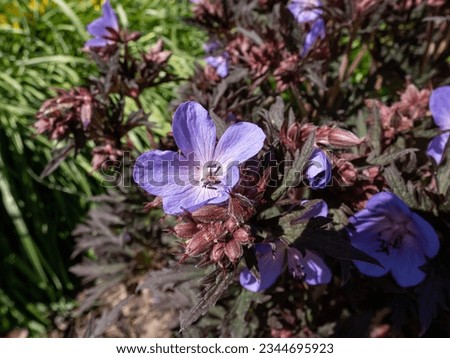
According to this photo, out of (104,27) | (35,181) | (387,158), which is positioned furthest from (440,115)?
(35,181)

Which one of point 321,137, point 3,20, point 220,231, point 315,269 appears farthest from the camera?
point 3,20

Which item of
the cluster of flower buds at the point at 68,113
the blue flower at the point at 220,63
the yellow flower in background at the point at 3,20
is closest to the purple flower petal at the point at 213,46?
the blue flower at the point at 220,63

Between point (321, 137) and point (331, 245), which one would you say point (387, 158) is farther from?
point (331, 245)

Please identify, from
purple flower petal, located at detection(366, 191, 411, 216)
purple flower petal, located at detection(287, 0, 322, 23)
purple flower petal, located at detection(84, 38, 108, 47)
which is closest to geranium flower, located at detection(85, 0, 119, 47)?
purple flower petal, located at detection(84, 38, 108, 47)

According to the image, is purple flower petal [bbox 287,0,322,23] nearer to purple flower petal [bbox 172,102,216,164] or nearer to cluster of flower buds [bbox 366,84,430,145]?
cluster of flower buds [bbox 366,84,430,145]

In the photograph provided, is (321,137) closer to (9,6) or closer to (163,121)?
(163,121)
